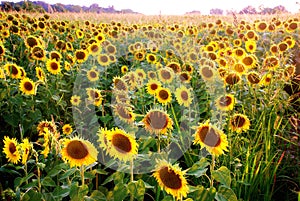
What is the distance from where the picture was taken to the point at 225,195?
53.0 inches

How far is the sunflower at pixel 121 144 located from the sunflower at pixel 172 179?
4.6 inches

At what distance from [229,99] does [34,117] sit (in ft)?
4.13

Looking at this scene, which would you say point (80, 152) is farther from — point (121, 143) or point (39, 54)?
point (39, 54)

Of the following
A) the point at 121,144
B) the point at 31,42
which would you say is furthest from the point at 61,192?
the point at 31,42

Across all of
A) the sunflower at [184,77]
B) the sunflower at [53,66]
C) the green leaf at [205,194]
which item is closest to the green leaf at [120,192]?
the green leaf at [205,194]

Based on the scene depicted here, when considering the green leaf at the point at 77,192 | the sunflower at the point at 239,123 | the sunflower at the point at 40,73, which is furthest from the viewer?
the sunflower at the point at 40,73

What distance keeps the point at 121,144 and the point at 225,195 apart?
0.42 meters

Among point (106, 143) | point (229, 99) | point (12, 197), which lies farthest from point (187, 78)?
point (12, 197)

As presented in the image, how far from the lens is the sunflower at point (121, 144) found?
133cm

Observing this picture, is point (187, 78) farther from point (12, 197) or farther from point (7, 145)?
point (12, 197)

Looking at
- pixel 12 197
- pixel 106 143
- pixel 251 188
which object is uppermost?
pixel 106 143

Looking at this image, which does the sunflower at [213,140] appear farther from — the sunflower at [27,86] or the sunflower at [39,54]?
the sunflower at [39,54]

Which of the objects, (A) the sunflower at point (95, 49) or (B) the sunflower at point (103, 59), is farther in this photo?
(A) the sunflower at point (95, 49)

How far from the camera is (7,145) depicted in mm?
1594
